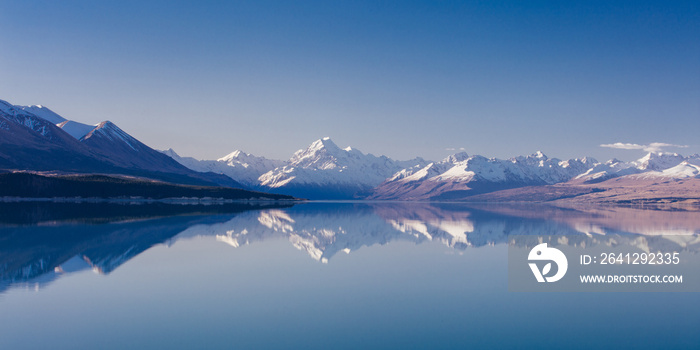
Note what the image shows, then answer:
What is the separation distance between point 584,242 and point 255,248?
35018mm

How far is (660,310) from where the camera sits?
2166 cm

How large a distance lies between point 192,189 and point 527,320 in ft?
630

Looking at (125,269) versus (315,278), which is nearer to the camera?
(315,278)

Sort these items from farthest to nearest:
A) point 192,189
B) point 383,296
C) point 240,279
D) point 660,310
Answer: point 192,189
point 240,279
point 383,296
point 660,310

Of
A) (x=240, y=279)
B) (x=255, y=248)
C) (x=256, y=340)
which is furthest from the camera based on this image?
(x=255, y=248)

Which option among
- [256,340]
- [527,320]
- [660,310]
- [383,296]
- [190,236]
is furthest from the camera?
[190,236]

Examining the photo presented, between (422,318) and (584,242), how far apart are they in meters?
36.4

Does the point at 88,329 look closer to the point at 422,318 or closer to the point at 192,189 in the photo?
the point at 422,318

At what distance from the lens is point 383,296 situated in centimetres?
2377

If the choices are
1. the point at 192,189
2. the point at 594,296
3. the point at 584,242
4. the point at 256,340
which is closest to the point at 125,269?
the point at 256,340

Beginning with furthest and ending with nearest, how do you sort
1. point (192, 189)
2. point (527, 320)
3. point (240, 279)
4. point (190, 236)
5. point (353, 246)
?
point (192, 189), point (190, 236), point (353, 246), point (240, 279), point (527, 320)

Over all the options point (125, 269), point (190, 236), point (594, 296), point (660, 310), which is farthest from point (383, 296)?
point (190, 236)

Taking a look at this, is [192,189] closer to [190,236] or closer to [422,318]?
[190,236]

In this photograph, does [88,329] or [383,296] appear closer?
[88,329]
